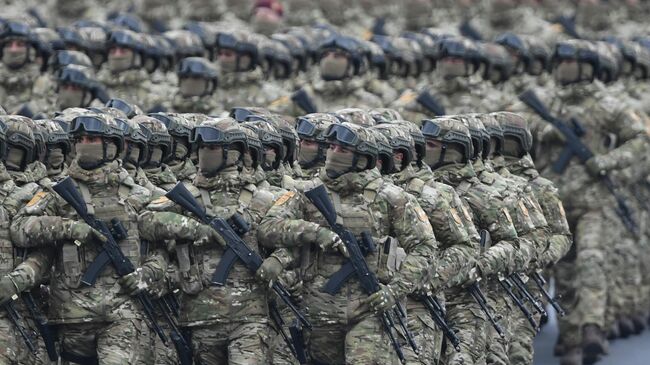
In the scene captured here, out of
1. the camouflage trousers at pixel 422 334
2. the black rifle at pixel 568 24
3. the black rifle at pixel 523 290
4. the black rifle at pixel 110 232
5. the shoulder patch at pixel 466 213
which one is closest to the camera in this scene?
the black rifle at pixel 110 232

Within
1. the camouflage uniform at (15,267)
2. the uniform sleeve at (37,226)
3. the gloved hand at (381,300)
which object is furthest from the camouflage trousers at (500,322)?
the uniform sleeve at (37,226)

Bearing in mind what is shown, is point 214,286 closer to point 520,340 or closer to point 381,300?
point 381,300

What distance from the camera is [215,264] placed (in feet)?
51.2

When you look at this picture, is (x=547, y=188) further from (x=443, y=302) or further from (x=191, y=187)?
(x=191, y=187)

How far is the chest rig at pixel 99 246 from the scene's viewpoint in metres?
15.5

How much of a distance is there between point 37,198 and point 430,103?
7.52 metres

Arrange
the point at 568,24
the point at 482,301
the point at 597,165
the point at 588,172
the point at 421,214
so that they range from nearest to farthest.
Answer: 1. the point at 421,214
2. the point at 482,301
3. the point at 597,165
4. the point at 588,172
5. the point at 568,24

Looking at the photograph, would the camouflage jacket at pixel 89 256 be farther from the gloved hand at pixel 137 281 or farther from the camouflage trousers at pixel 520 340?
the camouflage trousers at pixel 520 340

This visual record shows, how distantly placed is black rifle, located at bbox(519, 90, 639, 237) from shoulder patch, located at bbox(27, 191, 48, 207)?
25.7 ft

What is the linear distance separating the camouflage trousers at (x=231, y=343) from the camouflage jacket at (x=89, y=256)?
1.49 ft

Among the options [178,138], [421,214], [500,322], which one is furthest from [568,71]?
[421,214]

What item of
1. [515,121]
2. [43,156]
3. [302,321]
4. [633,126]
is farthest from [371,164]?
[633,126]

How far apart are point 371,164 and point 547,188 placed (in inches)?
157

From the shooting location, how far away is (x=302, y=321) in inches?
609
